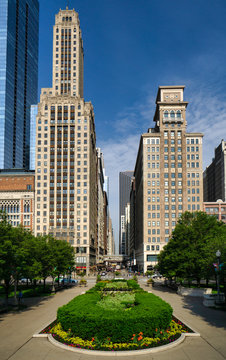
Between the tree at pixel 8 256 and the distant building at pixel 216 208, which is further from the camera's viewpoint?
the distant building at pixel 216 208

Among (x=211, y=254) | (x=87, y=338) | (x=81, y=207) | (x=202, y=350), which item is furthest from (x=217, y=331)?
(x=81, y=207)

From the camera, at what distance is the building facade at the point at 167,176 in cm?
11331

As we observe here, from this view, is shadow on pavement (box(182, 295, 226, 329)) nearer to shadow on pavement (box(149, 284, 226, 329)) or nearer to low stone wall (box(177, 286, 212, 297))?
shadow on pavement (box(149, 284, 226, 329))

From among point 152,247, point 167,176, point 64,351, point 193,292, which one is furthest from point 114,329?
point 167,176

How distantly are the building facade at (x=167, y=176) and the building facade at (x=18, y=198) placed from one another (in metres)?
45.2

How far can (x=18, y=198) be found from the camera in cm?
12700

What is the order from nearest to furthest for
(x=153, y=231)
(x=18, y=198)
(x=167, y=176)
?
1. (x=153, y=231)
2. (x=167, y=176)
3. (x=18, y=198)

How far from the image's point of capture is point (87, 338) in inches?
680

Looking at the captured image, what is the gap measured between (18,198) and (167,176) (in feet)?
192

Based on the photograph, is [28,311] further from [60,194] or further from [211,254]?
[60,194]

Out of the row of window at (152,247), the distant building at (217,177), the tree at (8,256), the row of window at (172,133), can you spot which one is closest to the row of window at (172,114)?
the row of window at (172,133)

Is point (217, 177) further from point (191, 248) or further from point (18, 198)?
Answer: point (191, 248)

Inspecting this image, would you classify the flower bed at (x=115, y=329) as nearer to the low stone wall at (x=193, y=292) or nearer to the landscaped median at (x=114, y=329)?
the landscaped median at (x=114, y=329)

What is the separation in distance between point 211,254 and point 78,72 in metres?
109
